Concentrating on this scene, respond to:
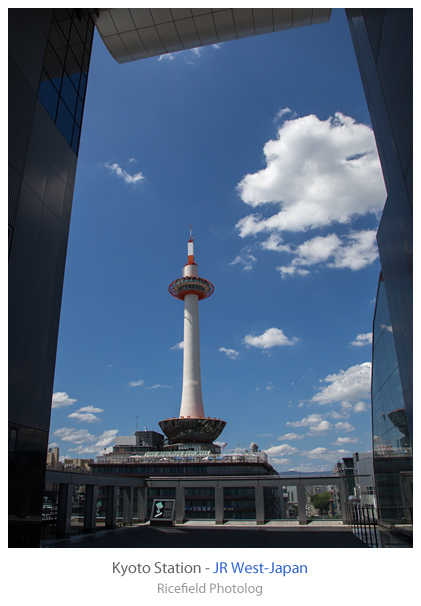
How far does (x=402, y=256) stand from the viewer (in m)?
12.2

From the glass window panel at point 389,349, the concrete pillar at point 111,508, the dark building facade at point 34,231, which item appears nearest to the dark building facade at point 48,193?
the dark building facade at point 34,231

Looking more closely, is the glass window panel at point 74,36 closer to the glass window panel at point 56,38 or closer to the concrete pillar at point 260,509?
the glass window panel at point 56,38

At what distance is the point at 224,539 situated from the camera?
23422mm

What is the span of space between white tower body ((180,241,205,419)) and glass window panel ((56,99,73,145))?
5736 centimetres

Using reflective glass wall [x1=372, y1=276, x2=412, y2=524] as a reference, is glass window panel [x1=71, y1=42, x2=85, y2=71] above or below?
above

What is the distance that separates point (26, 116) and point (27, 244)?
14.1 feet

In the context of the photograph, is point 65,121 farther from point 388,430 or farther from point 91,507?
point 91,507

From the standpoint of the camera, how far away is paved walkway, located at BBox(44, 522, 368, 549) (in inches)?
821

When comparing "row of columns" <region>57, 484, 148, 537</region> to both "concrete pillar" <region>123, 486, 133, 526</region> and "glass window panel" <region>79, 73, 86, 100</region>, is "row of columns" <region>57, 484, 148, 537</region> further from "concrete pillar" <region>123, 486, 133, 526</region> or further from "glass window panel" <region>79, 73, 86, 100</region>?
"glass window panel" <region>79, 73, 86, 100</region>

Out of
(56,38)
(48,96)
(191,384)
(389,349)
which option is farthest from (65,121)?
(191,384)

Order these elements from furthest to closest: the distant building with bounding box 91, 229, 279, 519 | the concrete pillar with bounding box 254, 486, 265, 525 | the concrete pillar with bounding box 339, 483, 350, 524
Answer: the distant building with bounding box 91, 229, 279, 519, the concrete pillar with bounding box 254, 486, 265, 525, the concrete pillar with bounding box 339, 483, 350, 524

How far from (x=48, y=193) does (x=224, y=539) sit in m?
19.7

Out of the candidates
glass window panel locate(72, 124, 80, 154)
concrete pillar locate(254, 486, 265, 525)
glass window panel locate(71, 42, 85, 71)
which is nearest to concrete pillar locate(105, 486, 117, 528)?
concrete pillar locate(254, 486, 265, 525)

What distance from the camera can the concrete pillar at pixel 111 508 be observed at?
30.7 metres
